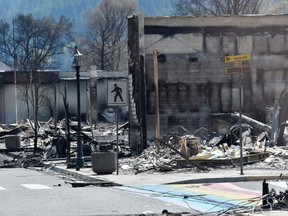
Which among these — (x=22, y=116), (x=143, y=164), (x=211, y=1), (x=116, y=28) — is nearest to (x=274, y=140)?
(x=143, y=164)

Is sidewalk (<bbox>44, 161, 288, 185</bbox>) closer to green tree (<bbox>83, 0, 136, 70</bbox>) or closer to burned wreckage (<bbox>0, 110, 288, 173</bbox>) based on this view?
burned wreckage (<bbox>0, 110, 288, 173</bbox>)

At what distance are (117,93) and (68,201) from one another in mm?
7971

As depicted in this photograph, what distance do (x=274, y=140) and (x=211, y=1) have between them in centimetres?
3647

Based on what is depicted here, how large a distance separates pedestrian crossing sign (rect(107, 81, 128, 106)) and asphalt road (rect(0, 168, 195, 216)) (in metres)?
3.01

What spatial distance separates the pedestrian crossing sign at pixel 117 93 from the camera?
86.4 feet

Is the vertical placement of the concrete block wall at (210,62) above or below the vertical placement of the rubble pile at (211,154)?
above

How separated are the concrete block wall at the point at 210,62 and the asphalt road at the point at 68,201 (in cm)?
1451

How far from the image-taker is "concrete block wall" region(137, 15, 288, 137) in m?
38.8

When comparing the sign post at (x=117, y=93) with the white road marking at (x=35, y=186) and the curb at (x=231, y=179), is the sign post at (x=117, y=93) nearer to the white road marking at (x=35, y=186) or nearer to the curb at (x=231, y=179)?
the white road marking at (x=35, y=186)

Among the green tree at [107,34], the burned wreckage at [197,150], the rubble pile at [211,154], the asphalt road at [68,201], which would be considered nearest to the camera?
the asphalt road at [68,201]

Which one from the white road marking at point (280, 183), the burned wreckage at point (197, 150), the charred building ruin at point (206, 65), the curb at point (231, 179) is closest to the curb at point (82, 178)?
the burned wreckage at point (197, 150)

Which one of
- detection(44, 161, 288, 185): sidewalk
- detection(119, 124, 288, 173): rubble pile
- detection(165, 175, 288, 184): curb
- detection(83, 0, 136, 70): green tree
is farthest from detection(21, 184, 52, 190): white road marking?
detection(83, 0, 136, 70): green tree

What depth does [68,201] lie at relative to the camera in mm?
18859

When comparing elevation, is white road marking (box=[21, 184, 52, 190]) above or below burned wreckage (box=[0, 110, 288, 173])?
below
